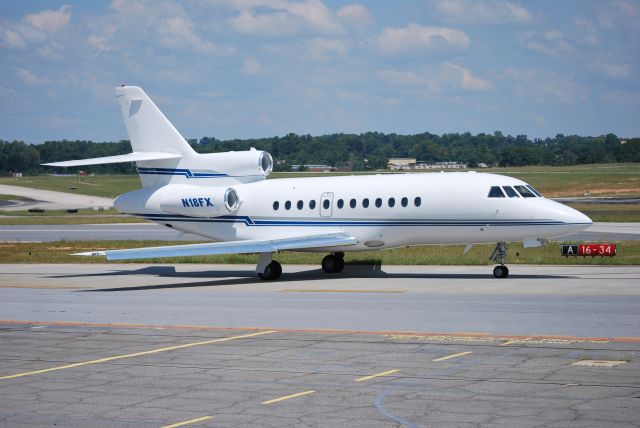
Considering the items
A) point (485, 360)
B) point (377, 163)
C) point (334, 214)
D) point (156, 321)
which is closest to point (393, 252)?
point (334, 214)

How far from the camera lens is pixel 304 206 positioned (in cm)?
3416

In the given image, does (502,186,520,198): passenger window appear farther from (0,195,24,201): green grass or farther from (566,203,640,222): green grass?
(0,195,24,201): green grass

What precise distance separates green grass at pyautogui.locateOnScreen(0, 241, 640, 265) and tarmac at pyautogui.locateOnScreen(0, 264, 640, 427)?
523 centimetres

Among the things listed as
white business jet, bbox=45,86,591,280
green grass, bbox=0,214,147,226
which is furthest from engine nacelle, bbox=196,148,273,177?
green grass, bbox=0,214,147,226

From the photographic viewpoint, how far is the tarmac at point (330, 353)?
44.3 feet

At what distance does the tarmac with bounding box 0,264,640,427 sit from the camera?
13.5 metres

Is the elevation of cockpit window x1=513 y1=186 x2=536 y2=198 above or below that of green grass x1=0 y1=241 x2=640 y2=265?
above

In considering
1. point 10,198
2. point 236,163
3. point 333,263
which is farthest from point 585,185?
point 236,163

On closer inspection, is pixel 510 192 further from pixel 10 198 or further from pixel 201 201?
pixel 10 198

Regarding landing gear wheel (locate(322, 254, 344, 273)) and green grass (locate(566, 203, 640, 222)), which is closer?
landing gear wheel (locate(322, 254, 344, 273))

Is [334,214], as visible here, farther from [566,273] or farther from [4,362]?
[4,362]

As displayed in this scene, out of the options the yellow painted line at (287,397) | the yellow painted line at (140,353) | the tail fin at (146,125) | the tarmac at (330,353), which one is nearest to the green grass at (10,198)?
the tail fin at (146,125)

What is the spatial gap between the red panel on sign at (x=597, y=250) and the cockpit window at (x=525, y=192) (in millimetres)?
7042

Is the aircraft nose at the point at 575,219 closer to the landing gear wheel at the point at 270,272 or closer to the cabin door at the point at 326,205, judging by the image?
the cabin door at the point at 326,205
